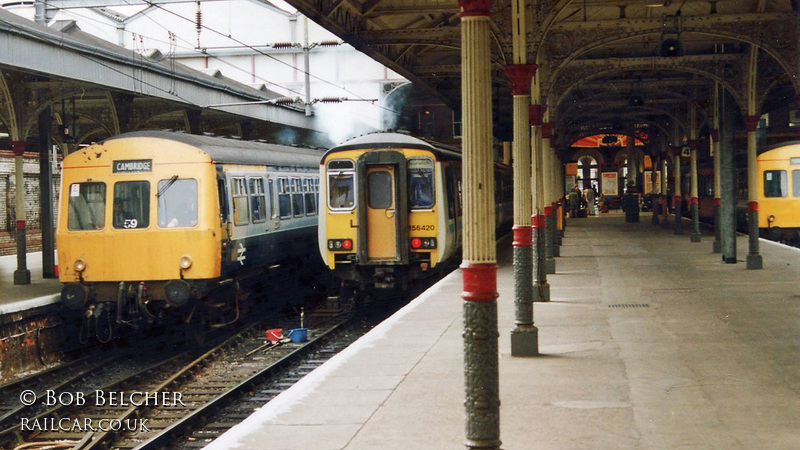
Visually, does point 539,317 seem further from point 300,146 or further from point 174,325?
point 300,146

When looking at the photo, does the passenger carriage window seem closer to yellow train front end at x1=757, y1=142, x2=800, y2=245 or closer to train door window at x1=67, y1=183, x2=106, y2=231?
train door window at x1=67, y1=183, x2=106, y2=231

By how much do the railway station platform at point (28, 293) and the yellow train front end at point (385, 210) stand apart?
4.70 metres

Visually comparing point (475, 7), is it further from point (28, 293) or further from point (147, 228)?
point (28, 293)

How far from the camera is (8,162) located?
30688 mm

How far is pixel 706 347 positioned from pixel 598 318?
266 centimetres

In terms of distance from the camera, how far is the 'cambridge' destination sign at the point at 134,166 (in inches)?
562

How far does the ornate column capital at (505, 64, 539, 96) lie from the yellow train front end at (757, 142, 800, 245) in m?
17.5

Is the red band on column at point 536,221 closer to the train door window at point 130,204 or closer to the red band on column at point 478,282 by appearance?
the train door window at point 130,204

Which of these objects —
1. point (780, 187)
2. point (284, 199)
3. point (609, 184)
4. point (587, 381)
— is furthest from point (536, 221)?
point (609, 184)

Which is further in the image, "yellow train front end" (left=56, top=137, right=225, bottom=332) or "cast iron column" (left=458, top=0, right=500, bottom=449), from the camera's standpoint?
"yellow train front end" (left=56, top=137, right=225, bottom=332)

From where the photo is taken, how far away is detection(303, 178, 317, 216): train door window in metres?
19.9

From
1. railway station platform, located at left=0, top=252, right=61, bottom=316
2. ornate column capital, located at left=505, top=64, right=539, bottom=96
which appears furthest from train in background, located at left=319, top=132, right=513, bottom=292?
ornate column capital, located at left=505, top=64, right=539, bottom=96

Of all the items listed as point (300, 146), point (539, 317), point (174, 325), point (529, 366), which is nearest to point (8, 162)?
point (300, 146)

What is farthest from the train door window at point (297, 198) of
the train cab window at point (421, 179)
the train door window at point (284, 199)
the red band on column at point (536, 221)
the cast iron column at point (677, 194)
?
the cast iron column at point (677, 194)
